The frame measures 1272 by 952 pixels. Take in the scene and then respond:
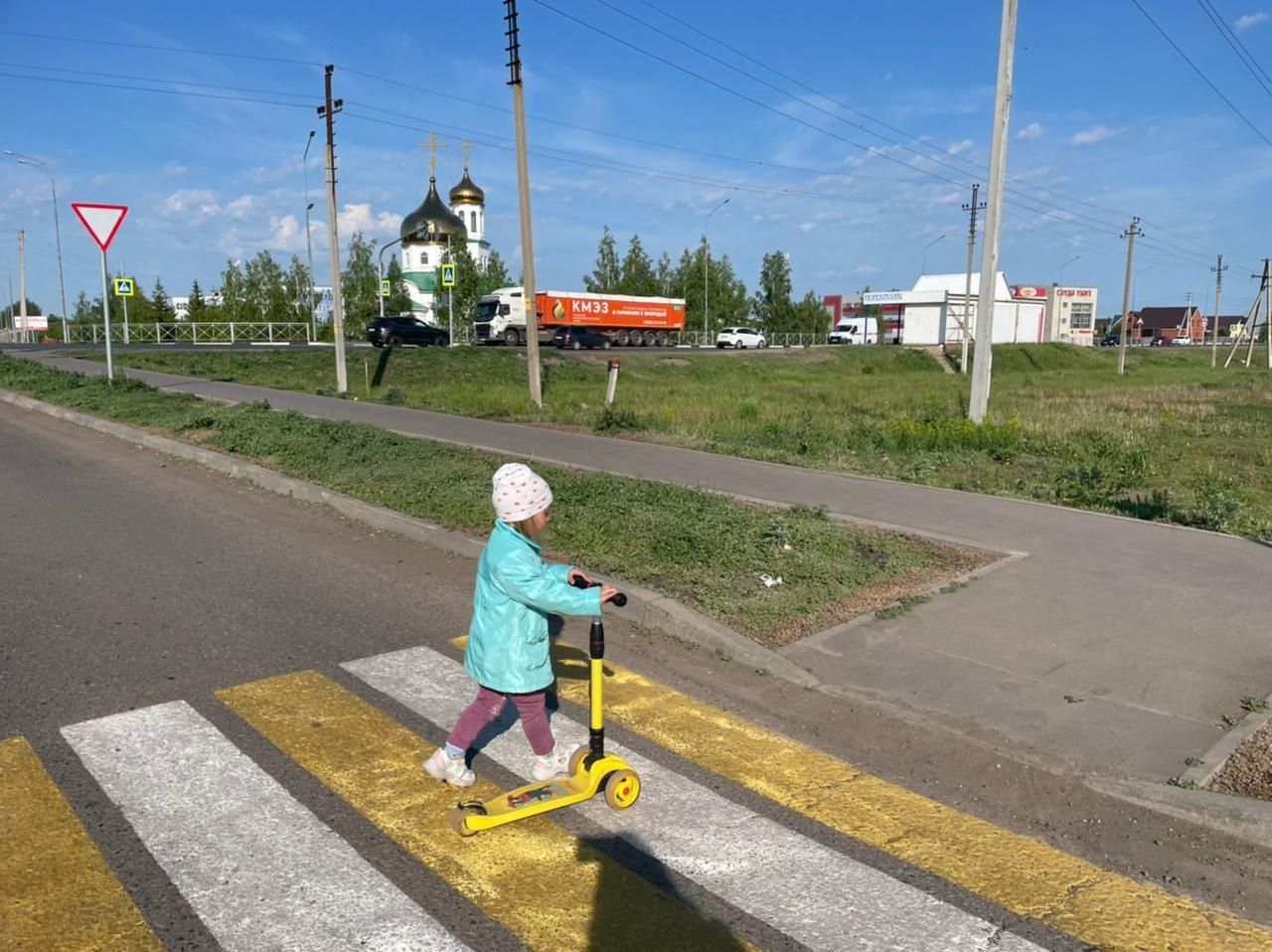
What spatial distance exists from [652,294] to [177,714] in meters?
78.8

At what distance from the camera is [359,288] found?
263ft

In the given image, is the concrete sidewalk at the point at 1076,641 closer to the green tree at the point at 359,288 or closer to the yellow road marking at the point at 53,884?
the yellow road marking at the point at 53,884

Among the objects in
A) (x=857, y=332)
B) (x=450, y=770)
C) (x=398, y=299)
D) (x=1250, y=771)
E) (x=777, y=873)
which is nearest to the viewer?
(x=777, y=873)

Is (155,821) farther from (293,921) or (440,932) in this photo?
(440,932)

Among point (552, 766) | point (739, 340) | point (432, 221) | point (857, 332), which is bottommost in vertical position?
point (552, 766)

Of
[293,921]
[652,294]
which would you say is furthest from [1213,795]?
[652,294]

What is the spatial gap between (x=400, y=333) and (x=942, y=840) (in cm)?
4174

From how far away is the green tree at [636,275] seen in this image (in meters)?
81.2

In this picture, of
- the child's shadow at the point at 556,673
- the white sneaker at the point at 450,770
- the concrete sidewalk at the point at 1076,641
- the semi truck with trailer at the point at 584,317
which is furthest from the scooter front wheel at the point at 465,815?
the semi truck with trailer at the point at 584,317

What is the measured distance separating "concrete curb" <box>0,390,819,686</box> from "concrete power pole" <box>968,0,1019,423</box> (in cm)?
1065

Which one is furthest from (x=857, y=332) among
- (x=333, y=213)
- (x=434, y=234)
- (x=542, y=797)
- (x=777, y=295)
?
(x=542, y=797)

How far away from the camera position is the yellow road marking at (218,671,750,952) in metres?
3.06

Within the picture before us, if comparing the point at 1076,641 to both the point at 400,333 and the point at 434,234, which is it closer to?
the point at 400,333

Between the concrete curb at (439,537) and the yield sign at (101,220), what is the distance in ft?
10.7
